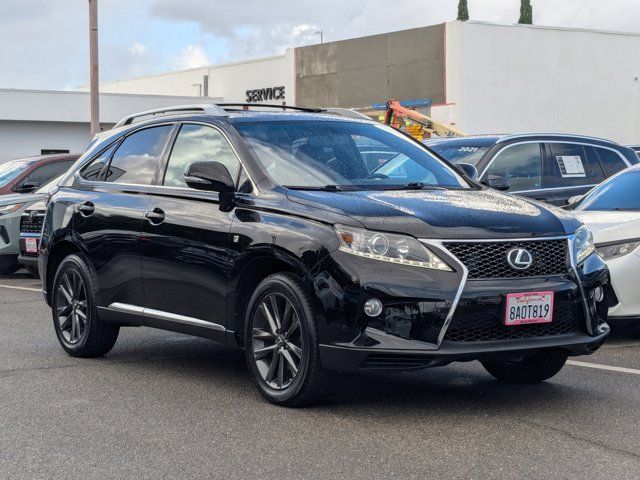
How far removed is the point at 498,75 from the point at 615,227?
36.5 metres

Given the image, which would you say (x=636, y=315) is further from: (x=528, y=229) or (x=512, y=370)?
(x=528, y=229)

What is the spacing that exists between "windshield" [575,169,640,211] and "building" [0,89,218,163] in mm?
43062

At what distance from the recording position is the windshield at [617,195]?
932 centimetres

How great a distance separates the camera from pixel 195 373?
7301 mm

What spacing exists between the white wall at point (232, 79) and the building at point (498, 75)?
2.41 meters

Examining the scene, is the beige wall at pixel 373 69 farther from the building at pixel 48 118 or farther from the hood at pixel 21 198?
the hood at pixel 21 198

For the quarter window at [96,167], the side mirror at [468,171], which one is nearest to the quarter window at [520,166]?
the side mirror at [468,171]

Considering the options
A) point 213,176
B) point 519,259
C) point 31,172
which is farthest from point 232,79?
point 519,259

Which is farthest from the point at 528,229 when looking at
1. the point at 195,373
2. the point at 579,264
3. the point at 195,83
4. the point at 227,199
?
the point at 195,83

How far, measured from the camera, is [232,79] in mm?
56156

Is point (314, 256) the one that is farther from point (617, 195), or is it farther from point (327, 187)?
point (617, 195)

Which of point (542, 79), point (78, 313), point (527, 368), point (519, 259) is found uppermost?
point (542, 79)

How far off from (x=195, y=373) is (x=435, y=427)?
7.44 ft

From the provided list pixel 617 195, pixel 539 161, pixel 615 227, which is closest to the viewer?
pixel 615 227
